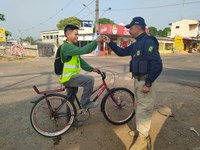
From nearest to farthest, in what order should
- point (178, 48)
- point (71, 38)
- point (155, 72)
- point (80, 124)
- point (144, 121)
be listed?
point (155, 72), point (144, 121), point (71, 38), point (80, 124), point (178, 48)

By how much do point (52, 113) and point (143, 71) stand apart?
5.94ft

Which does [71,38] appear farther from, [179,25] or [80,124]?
[179,25]

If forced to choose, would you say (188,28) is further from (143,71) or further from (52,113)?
(52,113)

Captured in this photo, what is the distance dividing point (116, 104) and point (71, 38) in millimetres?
1610

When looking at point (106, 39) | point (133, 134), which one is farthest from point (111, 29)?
point (133, 134)

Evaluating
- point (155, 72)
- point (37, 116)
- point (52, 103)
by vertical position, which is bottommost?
point (37, 116)

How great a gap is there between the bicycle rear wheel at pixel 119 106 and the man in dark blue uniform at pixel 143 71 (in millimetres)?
786

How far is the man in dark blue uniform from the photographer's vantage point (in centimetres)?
258

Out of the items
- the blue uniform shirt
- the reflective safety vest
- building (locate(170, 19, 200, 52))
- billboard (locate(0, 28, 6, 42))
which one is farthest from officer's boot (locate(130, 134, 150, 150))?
building (locate(170, 19, 200, 52))

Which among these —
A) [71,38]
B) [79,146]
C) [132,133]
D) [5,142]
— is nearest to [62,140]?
[79,146]

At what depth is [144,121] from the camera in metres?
2.90

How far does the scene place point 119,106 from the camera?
3771 millimetres

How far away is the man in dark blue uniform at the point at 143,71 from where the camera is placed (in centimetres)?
258

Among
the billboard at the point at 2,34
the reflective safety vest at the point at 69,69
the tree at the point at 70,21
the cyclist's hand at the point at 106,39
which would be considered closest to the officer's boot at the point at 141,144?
the reflective safety vest at the point at 69,69
